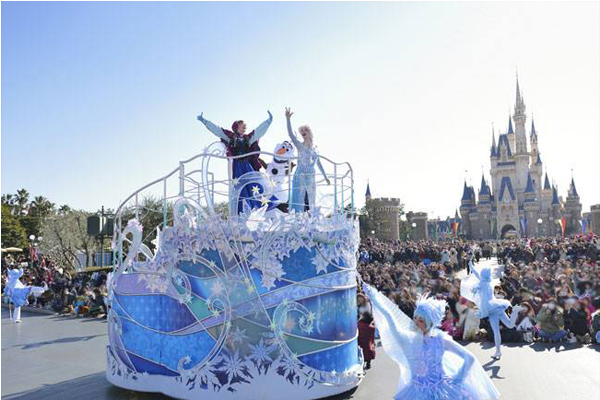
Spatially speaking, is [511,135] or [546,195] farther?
[511,135]

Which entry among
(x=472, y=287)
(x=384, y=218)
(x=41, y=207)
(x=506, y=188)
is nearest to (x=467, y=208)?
(x=506, y=188)

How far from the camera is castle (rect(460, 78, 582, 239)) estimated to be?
8500cm

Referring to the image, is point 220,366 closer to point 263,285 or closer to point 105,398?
point 263,285

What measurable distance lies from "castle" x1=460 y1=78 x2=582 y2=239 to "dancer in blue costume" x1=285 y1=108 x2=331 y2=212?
8095 centimetres

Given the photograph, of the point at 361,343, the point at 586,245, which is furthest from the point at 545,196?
the point at 361,343

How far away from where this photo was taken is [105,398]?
7.76 m

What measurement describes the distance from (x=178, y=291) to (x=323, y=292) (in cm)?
234

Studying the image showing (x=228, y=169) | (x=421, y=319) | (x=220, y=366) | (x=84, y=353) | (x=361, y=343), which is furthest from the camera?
(x=84, y=353)

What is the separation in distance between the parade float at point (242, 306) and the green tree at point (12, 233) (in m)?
45.8

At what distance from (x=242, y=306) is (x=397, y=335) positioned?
254 centimetres

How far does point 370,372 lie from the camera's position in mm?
9023

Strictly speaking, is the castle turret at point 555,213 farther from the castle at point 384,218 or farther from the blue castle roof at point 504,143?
the castle at point 384,218

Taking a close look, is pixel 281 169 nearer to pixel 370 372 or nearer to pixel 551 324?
pixel 370 372

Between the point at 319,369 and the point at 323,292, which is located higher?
the point at 323,292
